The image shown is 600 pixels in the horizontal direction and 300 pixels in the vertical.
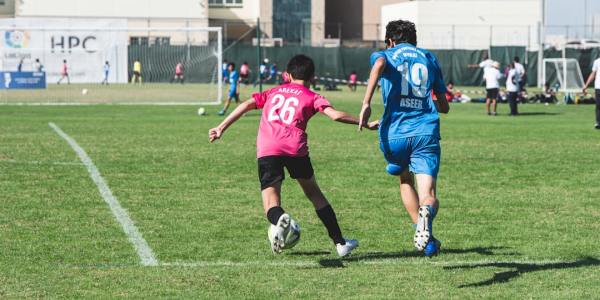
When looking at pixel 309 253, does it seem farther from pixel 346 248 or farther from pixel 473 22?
pixel 473 22

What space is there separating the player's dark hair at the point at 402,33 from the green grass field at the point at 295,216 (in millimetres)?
1741

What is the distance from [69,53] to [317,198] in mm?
46120

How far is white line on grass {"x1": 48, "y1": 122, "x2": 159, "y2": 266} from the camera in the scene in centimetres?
874

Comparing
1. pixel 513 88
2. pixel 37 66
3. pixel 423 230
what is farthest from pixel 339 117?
→ pixel 37 66

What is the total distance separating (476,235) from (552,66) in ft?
171

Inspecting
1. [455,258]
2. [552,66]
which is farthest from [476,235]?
[552,66]

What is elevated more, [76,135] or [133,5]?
[133,5]

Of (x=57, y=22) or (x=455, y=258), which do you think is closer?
(x=455, y=258)

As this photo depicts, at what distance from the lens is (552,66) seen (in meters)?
60.2

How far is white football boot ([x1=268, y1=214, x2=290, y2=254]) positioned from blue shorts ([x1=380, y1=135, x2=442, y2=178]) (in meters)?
1.01

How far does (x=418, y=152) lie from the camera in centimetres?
824

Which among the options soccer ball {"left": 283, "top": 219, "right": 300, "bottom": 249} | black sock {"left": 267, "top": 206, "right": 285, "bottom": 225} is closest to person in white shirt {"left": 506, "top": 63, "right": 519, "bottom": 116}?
black sock {"left": 267, "top": 206, "right": 285, "bottom": 225}

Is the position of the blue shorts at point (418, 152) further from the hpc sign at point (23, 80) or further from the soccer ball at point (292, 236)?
the hpc sign at point (23, 80)

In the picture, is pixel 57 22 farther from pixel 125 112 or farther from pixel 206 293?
pixel 206 293
